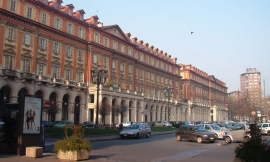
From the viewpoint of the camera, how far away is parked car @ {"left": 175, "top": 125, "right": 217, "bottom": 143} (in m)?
25.6

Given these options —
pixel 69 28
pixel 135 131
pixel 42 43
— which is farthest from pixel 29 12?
pixel 135 131

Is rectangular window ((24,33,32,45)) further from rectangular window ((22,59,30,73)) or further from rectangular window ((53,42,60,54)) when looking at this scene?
rectangular window ((53,42,60,54))

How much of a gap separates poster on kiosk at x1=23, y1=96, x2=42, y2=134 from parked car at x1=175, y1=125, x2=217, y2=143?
15149 mm

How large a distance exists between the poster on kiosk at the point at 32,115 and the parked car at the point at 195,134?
15.1m

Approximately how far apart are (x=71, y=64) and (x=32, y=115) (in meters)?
38.6

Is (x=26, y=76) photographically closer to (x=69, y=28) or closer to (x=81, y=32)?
(x=69, y=28)

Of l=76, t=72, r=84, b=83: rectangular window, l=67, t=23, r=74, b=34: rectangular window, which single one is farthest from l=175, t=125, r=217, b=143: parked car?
l=67, t=23, r=74, b=34: rectangular window

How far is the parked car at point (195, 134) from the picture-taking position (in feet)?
83.9

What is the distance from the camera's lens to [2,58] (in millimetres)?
39938

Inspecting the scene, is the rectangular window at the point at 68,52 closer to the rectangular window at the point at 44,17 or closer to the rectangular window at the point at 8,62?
the rectangular window at the point at 44,17

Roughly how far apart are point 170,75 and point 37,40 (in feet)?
178

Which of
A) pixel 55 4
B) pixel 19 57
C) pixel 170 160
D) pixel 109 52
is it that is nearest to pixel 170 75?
pixel 109 52

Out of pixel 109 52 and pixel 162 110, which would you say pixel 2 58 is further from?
pixel 162 110

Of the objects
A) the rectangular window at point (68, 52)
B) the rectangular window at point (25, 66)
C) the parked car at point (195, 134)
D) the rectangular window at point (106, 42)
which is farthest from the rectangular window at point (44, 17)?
the parked car at point (195, 134)
